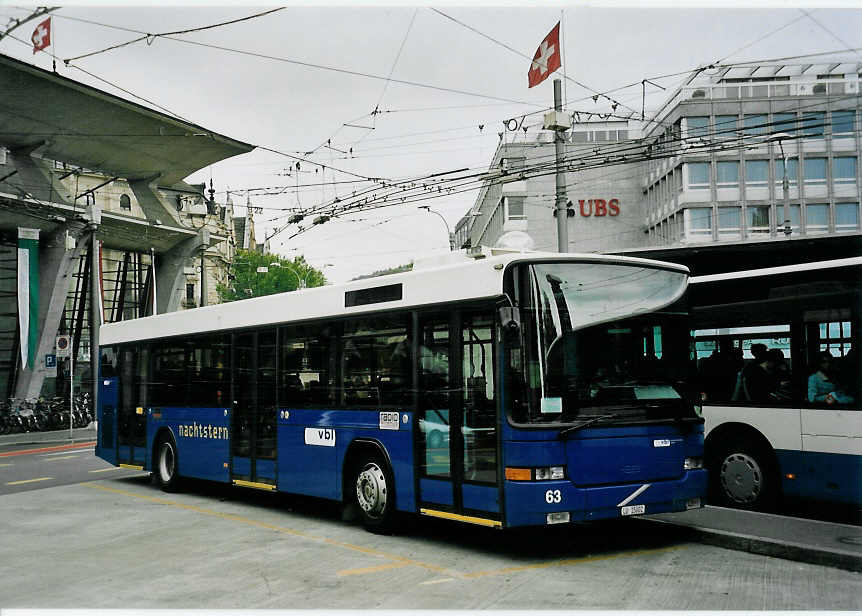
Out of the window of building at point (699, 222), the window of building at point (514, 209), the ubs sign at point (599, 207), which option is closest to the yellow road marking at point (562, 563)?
the window of building at point (699, 222)

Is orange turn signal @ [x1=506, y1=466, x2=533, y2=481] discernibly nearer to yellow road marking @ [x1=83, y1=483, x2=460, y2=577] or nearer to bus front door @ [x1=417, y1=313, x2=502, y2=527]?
bus front door @ [x1=417, y1=313, x2=502, y2=527]

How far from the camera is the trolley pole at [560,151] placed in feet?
57.7

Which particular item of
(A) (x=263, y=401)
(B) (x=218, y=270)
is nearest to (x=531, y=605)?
(A) (x=263, y=401)

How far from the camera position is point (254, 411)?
13.1 meters

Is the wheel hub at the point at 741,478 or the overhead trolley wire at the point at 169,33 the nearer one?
the wheel hub at the point at 741,478

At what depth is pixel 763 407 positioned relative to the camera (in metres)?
10.9

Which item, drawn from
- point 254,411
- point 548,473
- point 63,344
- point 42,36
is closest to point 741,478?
point 548,473

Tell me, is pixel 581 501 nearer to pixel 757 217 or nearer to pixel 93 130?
pixel 93 130

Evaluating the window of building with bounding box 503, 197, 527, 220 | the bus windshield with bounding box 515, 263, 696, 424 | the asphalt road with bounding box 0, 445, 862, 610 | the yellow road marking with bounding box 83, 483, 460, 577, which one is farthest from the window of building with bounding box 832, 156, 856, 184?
the bus windshield with bounding box 515, 263, 696, 424

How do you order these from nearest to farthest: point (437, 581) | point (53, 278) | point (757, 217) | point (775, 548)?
point (437, 581), point (775, 548), point (53, 278), point (757, 217)

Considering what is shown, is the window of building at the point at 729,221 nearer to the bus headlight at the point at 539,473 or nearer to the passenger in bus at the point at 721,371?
the passenger in bus at the point at 721,371

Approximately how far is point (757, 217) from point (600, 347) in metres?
51.0

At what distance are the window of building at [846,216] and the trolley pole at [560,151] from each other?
40610 millimetres

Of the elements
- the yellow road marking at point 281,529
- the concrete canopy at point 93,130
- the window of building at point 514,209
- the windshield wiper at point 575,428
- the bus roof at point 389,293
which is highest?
the window of building at point 514,209
